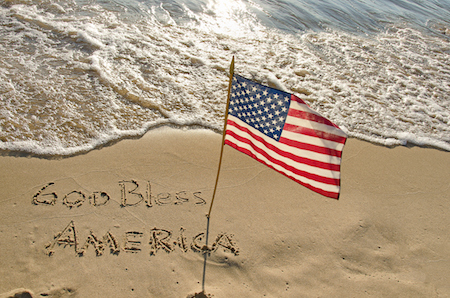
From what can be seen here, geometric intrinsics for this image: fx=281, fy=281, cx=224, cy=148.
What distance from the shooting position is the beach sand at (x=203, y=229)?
3.12 metres

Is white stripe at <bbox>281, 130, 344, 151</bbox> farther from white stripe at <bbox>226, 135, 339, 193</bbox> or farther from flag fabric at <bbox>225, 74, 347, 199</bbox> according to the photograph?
white stripe at <bbox>226, 135, 339, 193</bbox>

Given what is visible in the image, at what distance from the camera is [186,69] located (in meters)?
7.11

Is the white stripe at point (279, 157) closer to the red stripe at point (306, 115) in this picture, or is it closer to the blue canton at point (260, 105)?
the blue canton at point (260, 105)

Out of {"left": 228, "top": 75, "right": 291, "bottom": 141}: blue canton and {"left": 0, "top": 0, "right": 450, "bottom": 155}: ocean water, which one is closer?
{"left": 228, "top": 75, "right": 291, "bottom": 141}: blue canton

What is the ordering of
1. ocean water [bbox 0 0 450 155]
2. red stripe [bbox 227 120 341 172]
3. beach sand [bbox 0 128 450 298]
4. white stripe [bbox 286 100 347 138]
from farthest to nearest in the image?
1. ocean water [bbox 0 0 450 155]
2. beach sand [bbox 0 128 450 298]
3. red stripe [bbox 227 120 341 172]
4. white stripe [bbox 286 100 347 138]

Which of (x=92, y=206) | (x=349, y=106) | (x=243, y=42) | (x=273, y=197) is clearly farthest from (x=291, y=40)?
(x=92, y=206)

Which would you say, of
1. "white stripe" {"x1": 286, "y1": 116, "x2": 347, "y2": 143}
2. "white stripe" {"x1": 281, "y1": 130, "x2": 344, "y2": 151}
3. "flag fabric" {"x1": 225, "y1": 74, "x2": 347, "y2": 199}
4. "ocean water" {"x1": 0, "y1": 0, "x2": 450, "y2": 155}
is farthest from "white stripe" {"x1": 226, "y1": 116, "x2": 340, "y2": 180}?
"ocean water" {"x1": 0, "y1": 0, "x2": 450, "y2": 155}

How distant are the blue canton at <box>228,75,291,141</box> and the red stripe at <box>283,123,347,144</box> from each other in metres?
0.09

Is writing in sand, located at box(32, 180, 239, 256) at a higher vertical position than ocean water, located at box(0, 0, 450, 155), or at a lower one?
lower

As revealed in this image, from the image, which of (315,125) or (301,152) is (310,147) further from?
(315,125)

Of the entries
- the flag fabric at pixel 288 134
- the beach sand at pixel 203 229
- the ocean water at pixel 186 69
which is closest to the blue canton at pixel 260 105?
the flag fabric at pixel 288 134

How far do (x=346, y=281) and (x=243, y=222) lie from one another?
1.39 metres

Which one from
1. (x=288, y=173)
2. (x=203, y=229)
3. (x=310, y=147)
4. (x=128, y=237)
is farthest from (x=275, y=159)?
(x=128, y=237)

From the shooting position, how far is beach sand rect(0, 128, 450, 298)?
3117 millimetres
